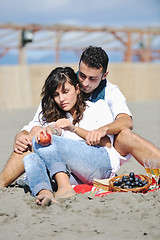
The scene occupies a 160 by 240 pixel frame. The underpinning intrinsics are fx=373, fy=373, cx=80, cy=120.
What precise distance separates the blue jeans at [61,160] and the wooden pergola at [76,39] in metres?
6.59

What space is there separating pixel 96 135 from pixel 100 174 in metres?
0.42

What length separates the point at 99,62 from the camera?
3.55m

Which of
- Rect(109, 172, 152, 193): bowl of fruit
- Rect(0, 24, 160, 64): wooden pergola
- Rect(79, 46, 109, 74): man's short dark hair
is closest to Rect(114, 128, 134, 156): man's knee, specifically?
Rect(109, 172, 152, 193): bowl of fruit

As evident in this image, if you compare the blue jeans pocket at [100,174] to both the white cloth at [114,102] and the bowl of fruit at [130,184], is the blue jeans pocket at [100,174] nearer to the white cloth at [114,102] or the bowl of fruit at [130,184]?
the bowl of fruit at [130,184]

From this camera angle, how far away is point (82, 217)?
2764mm

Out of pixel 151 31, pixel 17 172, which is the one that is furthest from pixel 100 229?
pixel 151 31

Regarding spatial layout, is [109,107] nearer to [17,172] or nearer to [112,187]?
[112,187]

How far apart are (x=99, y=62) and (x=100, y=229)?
163 centimetres

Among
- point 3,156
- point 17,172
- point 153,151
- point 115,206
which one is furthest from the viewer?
point 3,156

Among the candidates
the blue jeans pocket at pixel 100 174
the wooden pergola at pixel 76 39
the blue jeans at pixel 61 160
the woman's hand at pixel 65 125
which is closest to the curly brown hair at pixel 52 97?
the woman's hand at pixel 65 125

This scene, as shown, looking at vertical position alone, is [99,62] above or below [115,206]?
above

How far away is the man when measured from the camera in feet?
11.3

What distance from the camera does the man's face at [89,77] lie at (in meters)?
3.56

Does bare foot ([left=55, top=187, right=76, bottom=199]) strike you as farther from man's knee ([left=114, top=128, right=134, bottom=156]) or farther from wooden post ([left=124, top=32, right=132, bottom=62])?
wooden post ([left=124, top=32, right=132, bottom=62])
